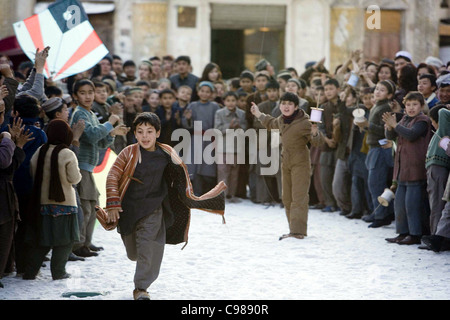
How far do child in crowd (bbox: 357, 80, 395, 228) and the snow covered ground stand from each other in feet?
0.96

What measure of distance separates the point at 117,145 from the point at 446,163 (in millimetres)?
4896

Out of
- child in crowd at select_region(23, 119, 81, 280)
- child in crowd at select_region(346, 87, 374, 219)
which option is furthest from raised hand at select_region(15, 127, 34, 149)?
child in crowd at select_region(346, 87, 374, 219)

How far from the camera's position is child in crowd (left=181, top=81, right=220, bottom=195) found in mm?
12617

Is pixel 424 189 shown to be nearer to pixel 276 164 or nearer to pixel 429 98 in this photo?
pixel 429 98

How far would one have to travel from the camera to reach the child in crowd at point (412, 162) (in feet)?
28.3

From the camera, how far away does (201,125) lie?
12609 millimetres

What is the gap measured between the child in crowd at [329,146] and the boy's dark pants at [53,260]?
5.53 meters

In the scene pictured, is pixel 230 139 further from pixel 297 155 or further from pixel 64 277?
pixel 64 277

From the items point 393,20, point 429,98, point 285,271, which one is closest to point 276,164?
point 429,98

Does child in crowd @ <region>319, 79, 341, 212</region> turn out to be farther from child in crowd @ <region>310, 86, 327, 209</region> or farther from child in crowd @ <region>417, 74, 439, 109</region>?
child in crowd @ <region>417, 74, 439, 109</region>

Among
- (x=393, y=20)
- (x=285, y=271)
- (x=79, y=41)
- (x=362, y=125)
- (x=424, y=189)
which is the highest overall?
(x=393, y=20)

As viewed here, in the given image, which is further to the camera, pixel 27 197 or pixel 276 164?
pixel 276 164

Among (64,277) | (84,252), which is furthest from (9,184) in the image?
(84,252)

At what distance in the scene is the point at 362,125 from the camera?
10.2m
